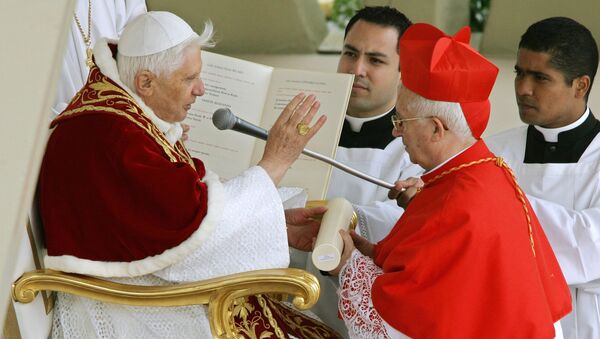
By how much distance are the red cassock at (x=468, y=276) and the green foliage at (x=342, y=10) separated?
587 centimetres

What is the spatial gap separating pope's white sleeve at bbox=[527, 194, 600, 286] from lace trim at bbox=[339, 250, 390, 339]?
2.70 ft

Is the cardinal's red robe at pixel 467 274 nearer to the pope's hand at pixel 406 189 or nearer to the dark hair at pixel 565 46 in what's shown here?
the pope's hand at pixel 406 189

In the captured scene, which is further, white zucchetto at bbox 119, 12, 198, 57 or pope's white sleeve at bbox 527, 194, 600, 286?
pope's white sleeve at bbox 527, 194, 600, 286

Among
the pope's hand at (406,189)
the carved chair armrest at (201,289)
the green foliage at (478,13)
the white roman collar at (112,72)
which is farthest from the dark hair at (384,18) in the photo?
the green foliage at (478,13)

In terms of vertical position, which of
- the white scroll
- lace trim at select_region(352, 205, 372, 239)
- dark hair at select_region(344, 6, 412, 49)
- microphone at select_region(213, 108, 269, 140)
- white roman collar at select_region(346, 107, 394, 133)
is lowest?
lace trim at select_region(352, 205, 372, 239)

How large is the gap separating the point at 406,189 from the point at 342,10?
545 cm

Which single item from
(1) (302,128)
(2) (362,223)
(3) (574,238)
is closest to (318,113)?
(2) (362,223)

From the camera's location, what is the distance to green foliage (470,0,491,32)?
6917 mm

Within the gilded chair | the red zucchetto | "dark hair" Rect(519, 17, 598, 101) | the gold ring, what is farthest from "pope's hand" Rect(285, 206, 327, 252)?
"dark hair" Rect(519, 17, 598, 101)

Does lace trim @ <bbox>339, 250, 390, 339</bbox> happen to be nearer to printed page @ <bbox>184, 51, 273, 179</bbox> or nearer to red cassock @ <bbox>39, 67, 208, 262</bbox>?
red cassock @ <bbox>39, 67, 208, 262</bbox>

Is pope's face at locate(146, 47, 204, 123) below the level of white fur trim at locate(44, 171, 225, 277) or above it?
above

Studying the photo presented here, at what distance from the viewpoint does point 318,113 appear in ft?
10.8

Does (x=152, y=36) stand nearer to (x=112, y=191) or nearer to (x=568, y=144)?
(x=112, y=191)

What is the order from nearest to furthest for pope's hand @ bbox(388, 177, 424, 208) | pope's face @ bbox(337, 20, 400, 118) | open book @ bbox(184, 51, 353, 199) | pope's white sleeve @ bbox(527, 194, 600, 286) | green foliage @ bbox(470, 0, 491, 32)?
pope's hand @ bbox(388, 177, 424, 208)
pope's white sleeve @ bbox(527, 194, 600, 286)
open book @ bbox(184, 51, 353, 199)
pope's face @ bbox(337, 20, 400, 118)
green foliage @ bbox(470, 0, 491, 32)
